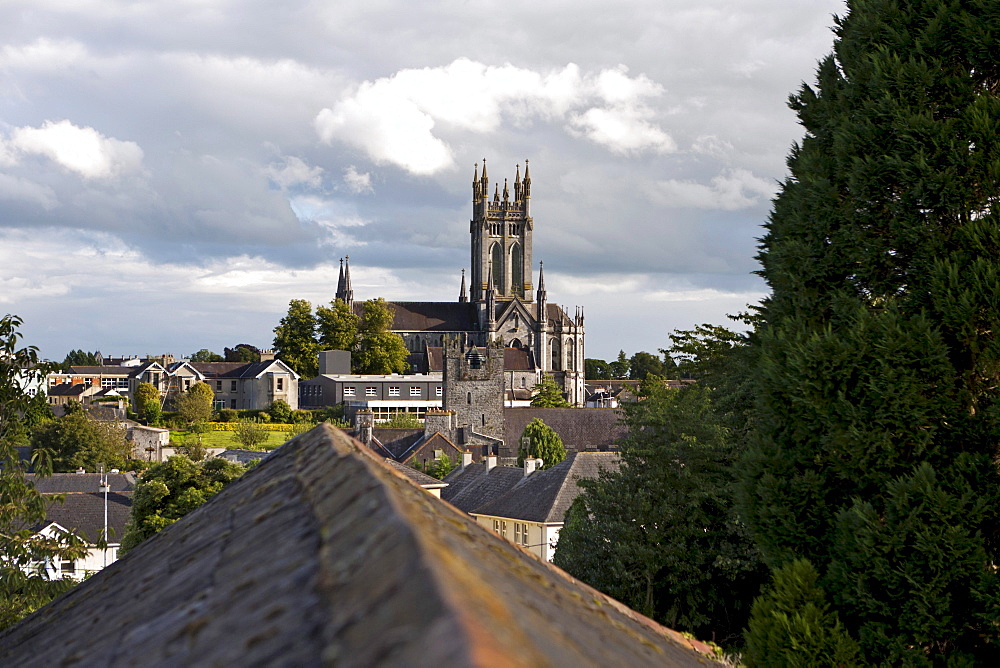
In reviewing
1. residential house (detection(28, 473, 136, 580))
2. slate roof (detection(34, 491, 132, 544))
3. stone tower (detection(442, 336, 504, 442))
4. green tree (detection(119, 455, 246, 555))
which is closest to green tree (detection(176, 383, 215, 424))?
stone tower (detection(442, 336, 504, 442))

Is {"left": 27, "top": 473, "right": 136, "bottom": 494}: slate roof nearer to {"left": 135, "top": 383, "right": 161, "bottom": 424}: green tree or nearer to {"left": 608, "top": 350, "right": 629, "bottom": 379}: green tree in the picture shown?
{"left": 135, "top": 383, "right": 161, "bottom": 424}: green tree

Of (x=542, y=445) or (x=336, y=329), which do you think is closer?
(x=542, y=445)

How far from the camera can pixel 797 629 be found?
8.35 m

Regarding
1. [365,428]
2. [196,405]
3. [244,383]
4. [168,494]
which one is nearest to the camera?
[168,494]

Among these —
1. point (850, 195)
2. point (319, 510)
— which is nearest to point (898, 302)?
point (850, 195)

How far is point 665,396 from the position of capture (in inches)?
1114

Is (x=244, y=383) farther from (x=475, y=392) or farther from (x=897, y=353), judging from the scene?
→ (x=897, y=353)

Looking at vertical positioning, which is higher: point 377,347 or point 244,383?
point 377,347

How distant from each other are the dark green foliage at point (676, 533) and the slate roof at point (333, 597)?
1989cm

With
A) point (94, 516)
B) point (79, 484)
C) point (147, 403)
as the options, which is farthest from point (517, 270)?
point (94, 516)

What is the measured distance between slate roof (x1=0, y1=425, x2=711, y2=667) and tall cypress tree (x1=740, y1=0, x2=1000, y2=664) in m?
4.53

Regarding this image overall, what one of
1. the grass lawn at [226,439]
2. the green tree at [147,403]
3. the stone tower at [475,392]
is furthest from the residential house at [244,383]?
the stone tower at [475,392]

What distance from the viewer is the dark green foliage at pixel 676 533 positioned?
23.8 meters

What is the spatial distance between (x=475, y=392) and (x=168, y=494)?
56.8 metres
